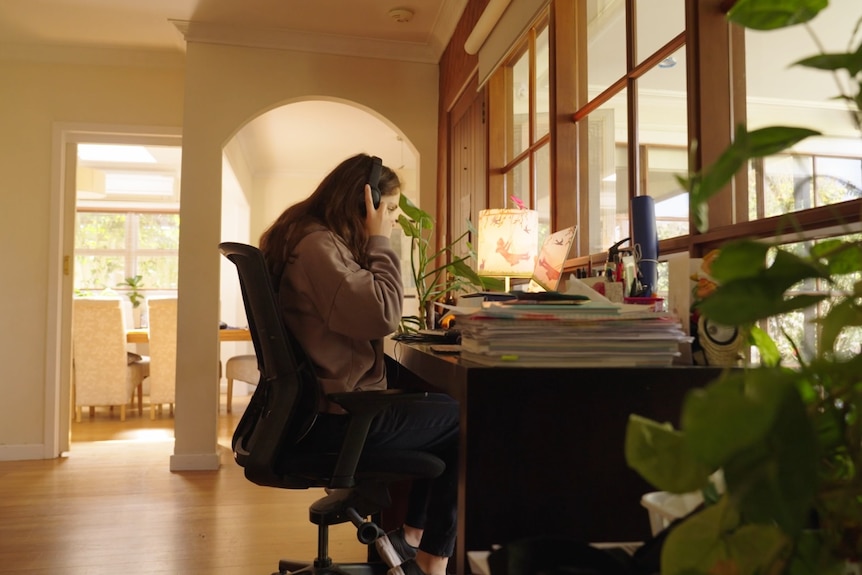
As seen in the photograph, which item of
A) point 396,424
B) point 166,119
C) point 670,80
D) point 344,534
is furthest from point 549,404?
point 166,119

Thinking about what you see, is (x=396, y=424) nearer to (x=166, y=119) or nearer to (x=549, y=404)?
(x=549, y=404)

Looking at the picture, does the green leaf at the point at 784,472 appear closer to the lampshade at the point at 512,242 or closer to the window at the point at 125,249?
the lampshade at the point at 512,242

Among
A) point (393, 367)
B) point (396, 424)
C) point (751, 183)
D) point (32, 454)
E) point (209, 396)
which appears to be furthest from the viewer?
point (32, 454)

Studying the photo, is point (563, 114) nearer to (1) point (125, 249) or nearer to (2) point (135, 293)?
(2) point (135, 293)

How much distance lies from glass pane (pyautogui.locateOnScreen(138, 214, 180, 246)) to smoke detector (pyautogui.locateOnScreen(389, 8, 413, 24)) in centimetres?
552

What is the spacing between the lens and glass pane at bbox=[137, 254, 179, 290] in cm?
840

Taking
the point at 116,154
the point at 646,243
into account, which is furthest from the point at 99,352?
the point at 646,243

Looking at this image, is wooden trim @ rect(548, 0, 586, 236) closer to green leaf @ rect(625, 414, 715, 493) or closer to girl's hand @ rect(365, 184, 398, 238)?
girl's hand @ rect(365, 184, 398, 238)

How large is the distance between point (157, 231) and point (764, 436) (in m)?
8.83

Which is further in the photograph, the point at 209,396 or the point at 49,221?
the point at 49,221

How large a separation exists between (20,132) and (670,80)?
3958 mm

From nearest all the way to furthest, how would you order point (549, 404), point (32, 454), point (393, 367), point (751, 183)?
point (549, 404), point (751, 183), point (393, 367), point (32, 454)

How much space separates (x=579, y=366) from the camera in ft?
3.64

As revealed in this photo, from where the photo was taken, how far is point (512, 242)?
2355 millimetres
